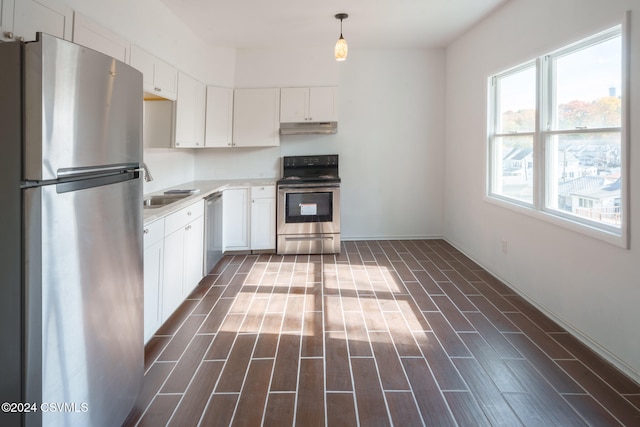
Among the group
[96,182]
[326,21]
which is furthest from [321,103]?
[96,182]

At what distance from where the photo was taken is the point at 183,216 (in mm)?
3178

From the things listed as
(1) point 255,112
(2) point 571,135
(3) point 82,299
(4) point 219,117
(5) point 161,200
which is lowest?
(3) point 82,299

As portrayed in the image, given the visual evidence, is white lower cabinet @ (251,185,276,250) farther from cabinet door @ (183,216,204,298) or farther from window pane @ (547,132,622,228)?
window pane @ (547,132,622,228)

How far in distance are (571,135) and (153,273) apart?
3111 mm

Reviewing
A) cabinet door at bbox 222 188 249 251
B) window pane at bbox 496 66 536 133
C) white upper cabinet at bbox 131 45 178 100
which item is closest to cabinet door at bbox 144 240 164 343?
white upper cabinet at bbox 131 45 178 100

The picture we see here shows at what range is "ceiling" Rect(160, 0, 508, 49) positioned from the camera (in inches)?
148

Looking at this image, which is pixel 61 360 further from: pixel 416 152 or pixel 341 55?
pixel 416 152

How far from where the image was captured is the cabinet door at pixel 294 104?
520cm

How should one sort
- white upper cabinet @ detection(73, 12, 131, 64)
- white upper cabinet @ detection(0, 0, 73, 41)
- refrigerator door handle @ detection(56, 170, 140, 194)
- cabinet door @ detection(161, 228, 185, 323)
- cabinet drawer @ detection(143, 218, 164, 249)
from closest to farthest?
refrigerator door handle @ detection(56, 170, 140, 194), white upper cabinet @ detection(0, 0, 73, 41), white upper cabinet @ detection(73, 12, 131, 64), cabinet drawer @ detection(143, 218, 164, 249), cabinet door @ detection(161, 228, 185, 323)

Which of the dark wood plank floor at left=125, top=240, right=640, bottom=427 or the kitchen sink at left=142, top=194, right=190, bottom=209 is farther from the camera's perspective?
the kitchen sink at left=142, top=194, right=190, bottom=209

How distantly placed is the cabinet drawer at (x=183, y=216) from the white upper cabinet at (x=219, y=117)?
4.90 feet

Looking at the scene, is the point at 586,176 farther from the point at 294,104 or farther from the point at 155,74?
the point at 294,104

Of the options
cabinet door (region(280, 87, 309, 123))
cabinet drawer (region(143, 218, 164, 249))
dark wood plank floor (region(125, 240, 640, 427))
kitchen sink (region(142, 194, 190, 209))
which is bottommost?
dark wood plank floor (region(125, 240, 640, 427))

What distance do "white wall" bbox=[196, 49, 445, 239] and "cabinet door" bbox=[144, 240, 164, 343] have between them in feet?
9.64
